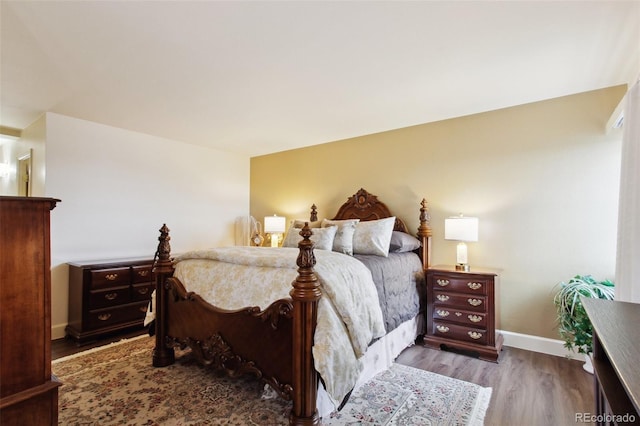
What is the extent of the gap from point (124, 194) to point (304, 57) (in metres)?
3.05

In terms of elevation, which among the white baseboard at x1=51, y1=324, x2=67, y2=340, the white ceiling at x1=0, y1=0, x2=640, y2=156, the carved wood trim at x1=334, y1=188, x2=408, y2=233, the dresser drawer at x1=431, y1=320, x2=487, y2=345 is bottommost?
the white baseboard at x1=51, y1=324, x2=67, y2=340

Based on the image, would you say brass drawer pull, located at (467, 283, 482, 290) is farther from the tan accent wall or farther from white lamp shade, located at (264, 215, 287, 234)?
white lamp shade, located at (264, 215, 287, 234)

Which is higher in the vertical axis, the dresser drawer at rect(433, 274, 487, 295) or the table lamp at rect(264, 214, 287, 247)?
the table lamp at rect(264, 214, 287, 247)

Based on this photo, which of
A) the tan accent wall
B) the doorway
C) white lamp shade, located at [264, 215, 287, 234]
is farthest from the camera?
white lamp shade, located at [264, 215, 287, 234]

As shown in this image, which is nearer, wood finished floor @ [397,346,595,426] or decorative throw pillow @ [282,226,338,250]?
wood finished floor @ [397,346,595,426]

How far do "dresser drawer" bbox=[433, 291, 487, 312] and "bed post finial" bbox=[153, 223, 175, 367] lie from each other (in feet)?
8.13

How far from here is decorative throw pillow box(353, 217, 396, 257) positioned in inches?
123

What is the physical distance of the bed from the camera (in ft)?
5.82

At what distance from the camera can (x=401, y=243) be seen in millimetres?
3285

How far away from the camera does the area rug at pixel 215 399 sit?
75.0 inches

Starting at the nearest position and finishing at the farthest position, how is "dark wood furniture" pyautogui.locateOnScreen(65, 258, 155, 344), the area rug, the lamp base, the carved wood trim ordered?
the area rug → the lamp base → "dark wood furniture" pyautogui.locateOnScreen(65, 258, 155, 344) → the carved wood trim

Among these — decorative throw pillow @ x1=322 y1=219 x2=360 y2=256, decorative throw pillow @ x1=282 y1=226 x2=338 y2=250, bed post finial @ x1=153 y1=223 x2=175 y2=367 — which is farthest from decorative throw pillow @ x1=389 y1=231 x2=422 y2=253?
bed post finial @ x1=153 y1=223 x2=175 y2=367

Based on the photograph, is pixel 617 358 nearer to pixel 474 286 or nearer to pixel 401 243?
pixel 474 286

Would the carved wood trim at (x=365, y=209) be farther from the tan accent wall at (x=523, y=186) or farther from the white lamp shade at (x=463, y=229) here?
the white lamp shade at (x=463, y=229)
